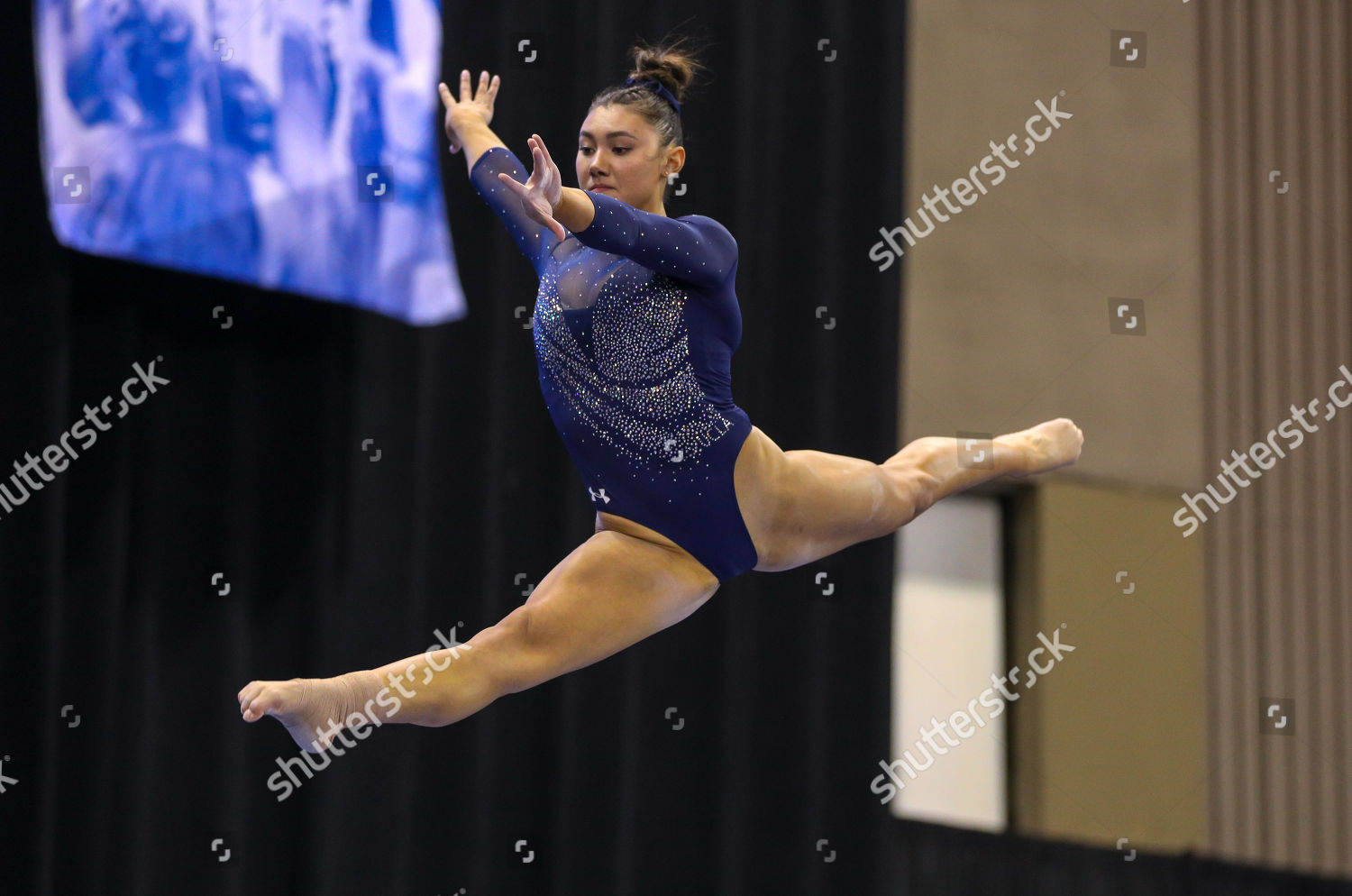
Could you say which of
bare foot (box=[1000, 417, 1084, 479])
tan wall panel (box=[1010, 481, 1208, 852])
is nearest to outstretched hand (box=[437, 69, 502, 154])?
bare foot (box=[1000, 417, 1084, 479])

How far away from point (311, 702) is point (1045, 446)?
1.32 m

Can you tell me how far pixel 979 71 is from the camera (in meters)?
5.07

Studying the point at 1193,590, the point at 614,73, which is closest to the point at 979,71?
the point at 614,73

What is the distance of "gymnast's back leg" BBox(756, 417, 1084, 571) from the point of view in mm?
2410

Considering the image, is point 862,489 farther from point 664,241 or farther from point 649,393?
point 664,241

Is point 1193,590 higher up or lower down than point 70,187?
lower down

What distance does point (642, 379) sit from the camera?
2326mm

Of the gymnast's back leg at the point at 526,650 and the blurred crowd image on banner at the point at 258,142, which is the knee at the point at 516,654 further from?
the blurred crowd image on banner at the point at 258,142

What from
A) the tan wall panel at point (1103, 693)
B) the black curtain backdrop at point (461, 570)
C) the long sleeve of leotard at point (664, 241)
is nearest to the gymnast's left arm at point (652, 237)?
the long sleeve of leotard at point (664, 241)

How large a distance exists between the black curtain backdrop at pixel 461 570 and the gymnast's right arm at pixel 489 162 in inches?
60.9

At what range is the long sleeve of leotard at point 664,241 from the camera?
202cm

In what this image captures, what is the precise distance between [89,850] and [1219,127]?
13.8ft

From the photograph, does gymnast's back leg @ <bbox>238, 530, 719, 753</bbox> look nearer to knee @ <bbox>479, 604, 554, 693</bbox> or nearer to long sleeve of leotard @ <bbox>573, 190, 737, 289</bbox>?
knee @ <bbox>479, 604, 554, 693</bbox>

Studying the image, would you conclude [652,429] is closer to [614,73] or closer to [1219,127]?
→ [614,73]
